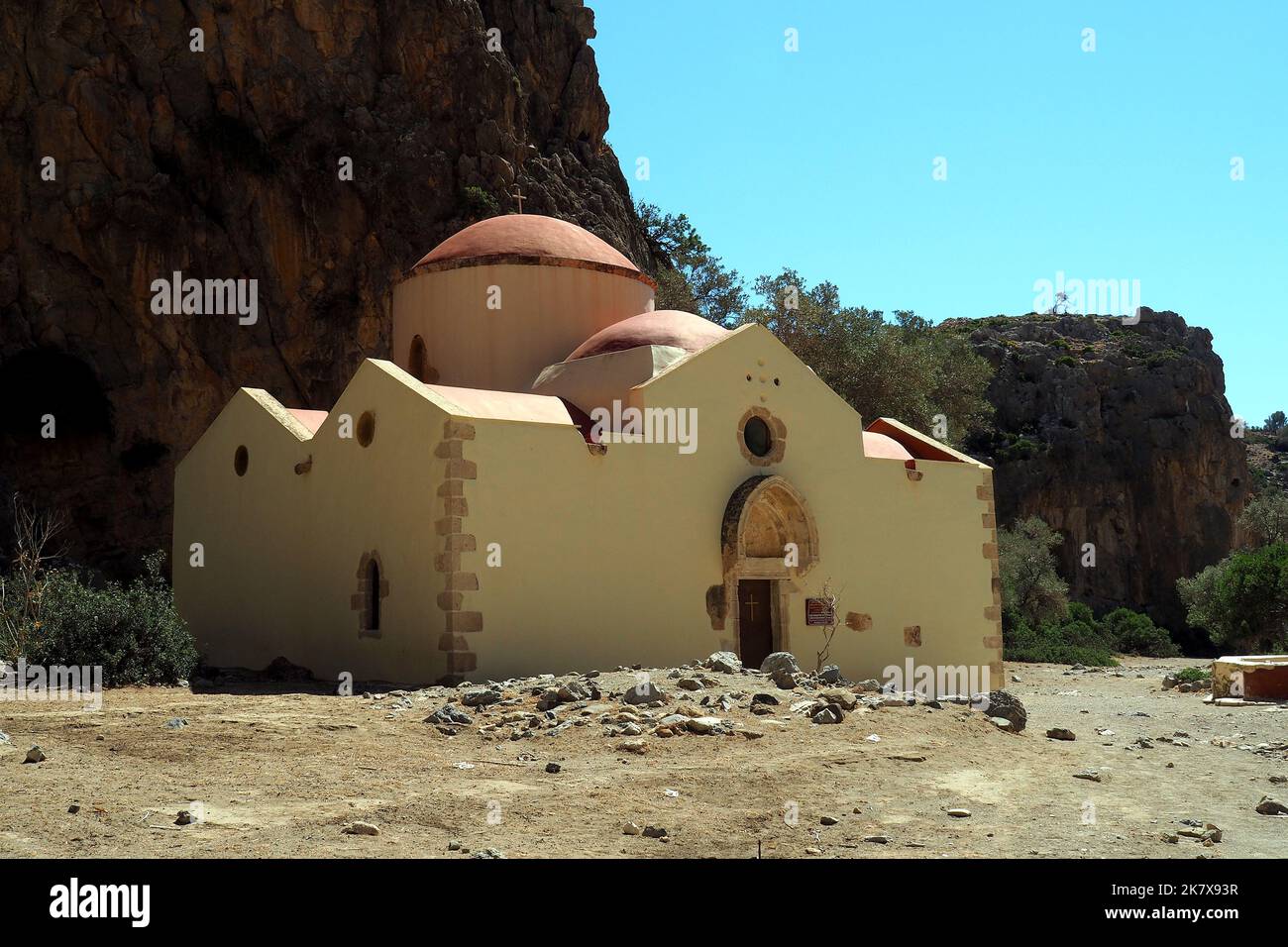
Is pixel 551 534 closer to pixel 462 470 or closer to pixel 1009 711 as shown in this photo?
pixel 462 470

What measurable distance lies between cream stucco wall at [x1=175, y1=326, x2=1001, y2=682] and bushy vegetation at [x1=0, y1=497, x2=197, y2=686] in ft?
7.06

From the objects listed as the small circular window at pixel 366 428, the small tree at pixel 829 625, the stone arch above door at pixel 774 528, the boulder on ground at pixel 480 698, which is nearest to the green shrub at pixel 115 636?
the small circular window at pixel 366 428

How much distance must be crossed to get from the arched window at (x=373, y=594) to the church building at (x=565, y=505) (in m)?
0.03

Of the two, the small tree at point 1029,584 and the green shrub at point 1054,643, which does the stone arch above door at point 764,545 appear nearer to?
the green shrub at point 1054,643

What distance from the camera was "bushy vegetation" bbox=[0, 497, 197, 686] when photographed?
13477 millimetres

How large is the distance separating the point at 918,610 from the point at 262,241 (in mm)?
20462

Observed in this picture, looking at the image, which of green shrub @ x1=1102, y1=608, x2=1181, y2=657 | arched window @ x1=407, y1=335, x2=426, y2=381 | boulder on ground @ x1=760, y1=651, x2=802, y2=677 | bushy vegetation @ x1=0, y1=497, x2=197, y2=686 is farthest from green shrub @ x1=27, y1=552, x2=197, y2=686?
green shrub @ x1=1102, y1=608, x2=1181, y2=657

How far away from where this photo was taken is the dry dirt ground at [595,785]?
22.0 ft

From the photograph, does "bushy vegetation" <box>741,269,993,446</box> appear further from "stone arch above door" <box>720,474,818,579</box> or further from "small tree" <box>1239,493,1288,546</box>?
"small tree" <box>1239,493,1288,546</box>

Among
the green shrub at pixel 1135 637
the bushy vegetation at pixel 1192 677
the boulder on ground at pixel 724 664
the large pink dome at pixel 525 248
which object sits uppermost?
the large pink dome at pixel 525 248

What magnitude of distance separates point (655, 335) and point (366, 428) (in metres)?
4.29
